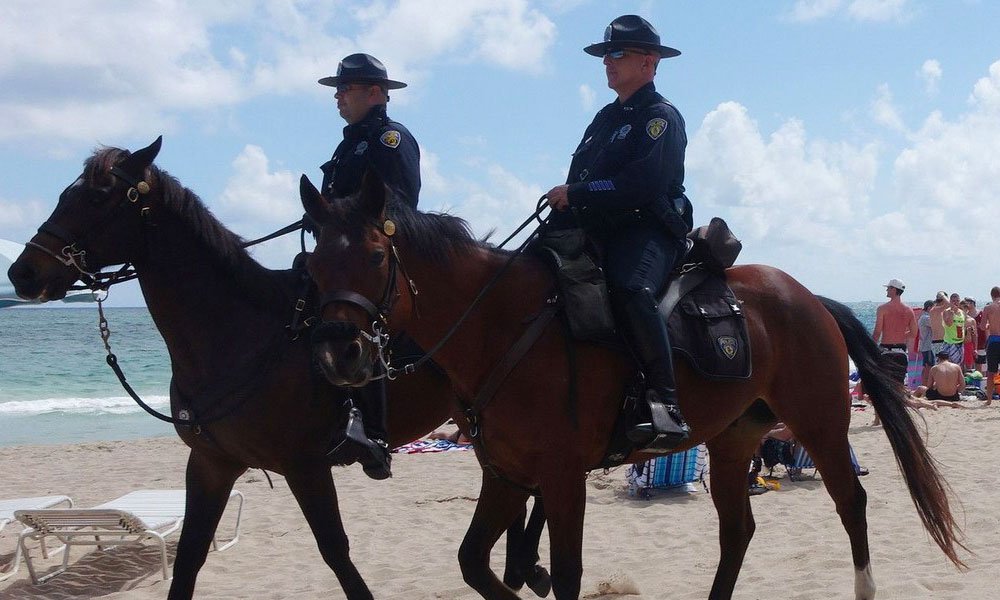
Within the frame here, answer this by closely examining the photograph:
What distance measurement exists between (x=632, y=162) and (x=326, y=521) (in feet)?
7.49

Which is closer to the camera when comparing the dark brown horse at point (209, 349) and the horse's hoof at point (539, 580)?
the dark brown horse at point (209, 349)

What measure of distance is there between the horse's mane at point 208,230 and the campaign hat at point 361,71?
117 cm

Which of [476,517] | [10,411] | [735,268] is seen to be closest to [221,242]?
[476,517]

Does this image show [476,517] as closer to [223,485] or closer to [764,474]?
[223,485]

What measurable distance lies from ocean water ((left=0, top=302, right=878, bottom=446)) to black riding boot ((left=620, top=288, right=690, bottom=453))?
290cm

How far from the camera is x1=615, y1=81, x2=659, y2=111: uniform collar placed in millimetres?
4781

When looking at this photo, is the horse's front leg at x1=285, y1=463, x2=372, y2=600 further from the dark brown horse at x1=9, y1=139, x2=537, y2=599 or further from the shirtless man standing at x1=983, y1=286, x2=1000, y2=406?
the shirtless man standing at x1=983, y1=286, x2=1000, y2=406

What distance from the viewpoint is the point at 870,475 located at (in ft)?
34.6

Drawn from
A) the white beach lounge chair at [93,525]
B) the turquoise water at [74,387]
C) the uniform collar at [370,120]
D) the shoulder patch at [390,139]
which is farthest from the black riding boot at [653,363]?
the white beach lounge chair at [93,525]

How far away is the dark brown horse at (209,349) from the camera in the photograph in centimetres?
476

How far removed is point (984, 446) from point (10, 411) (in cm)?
2389

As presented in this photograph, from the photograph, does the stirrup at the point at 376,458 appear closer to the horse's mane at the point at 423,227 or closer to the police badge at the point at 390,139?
the horse's mane at the point at 423,227

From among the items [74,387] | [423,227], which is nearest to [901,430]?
[423,227]

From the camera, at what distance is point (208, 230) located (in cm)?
500
